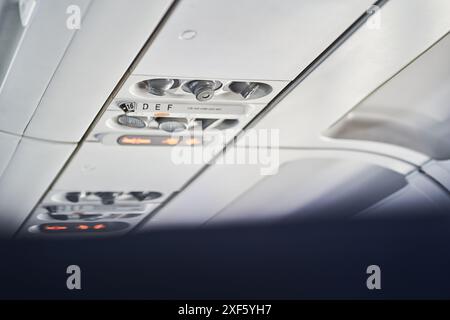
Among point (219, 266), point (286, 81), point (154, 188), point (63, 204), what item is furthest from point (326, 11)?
point (219, 266)

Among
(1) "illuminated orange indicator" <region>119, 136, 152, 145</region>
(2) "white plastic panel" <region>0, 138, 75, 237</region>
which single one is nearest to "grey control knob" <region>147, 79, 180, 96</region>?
(1) "illuminated orange indicator" <region>119, 136, 152, 145</region>

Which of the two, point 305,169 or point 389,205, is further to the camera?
point 389,205

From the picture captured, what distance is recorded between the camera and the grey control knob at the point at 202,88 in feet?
6.35

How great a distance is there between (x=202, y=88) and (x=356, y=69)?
0.47 metres

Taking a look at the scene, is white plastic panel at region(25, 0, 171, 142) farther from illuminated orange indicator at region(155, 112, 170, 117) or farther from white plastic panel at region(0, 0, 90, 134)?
illuminated orange indicator at region(155, 112, 170, 117)

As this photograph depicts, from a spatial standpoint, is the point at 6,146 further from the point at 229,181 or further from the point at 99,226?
the point at 99,226

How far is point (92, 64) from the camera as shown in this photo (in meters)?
1.75

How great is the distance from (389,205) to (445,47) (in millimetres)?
1364

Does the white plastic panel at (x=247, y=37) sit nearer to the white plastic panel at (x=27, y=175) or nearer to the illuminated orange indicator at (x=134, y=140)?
the illuminated orange indicator at (x=134, y=140)

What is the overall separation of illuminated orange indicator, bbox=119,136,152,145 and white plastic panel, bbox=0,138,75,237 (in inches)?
7.1

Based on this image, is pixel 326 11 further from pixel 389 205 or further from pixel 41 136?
pixel 389 205

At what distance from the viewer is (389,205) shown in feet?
11.1

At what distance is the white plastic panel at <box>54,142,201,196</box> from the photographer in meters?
2.45
